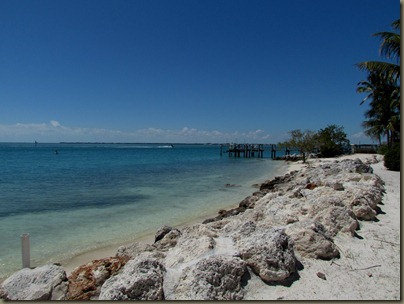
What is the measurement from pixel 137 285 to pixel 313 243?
113 inches

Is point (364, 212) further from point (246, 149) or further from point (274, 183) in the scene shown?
point (246, 149)

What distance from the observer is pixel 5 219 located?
1104 centimetres

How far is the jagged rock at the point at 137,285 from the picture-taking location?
3363 mm

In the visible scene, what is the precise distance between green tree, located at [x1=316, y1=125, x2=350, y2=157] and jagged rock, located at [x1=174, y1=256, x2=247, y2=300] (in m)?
40.1

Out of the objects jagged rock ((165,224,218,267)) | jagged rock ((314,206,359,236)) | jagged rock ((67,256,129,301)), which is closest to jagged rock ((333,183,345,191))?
jagged rock ((314,206,359,236))

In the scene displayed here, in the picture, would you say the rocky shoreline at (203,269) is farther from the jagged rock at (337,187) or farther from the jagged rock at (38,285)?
the jagged rock at (337,187)

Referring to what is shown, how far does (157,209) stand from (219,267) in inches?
383

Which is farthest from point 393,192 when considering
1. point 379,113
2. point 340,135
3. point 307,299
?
point 340,135

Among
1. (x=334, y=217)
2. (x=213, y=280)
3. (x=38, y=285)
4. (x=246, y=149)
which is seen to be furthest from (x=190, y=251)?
(x=246, y=149)

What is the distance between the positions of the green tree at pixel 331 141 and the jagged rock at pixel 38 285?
40.8 metres

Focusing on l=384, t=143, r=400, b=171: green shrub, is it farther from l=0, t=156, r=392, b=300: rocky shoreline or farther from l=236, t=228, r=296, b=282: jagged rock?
l=236, t=228, r=296, b=282: jagged rock

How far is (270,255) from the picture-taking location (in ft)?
13.3

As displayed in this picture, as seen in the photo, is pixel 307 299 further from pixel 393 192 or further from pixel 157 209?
pixel 157 209

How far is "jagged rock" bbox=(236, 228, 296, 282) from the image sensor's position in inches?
155
